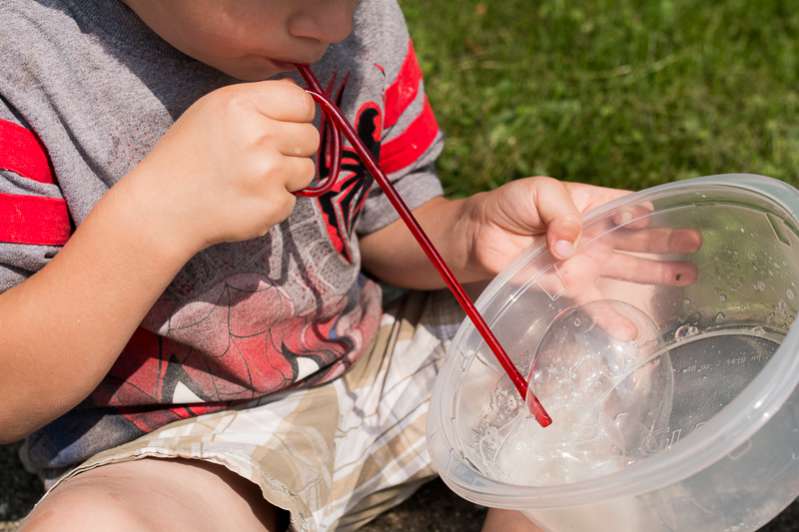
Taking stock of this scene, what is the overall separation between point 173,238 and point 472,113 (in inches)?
38.1

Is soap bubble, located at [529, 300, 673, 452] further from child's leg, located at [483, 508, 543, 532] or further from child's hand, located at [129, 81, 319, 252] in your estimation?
child's hand, located at [129, 81, 319, 252]

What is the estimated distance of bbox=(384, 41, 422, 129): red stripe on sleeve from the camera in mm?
1280

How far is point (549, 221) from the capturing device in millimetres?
1116

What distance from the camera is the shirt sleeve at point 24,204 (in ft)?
3.09

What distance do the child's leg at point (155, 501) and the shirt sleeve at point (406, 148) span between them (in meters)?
0.42

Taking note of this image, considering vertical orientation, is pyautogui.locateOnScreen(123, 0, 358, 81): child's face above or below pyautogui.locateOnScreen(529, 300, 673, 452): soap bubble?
above

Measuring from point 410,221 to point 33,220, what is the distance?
370 mm

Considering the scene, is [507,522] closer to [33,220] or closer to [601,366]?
[601,366]

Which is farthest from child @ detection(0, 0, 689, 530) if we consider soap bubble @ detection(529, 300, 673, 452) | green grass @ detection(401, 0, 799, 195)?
green grass @ detection(401, 0, 799, 195)

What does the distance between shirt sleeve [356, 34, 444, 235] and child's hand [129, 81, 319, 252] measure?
0.37 metres

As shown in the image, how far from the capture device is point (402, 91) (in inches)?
51.0

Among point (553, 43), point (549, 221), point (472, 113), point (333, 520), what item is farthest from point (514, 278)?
point (553, 43)

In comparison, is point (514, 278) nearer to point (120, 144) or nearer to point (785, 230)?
point (785, 230)

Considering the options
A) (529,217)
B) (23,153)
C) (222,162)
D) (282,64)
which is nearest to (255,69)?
(282,64)
